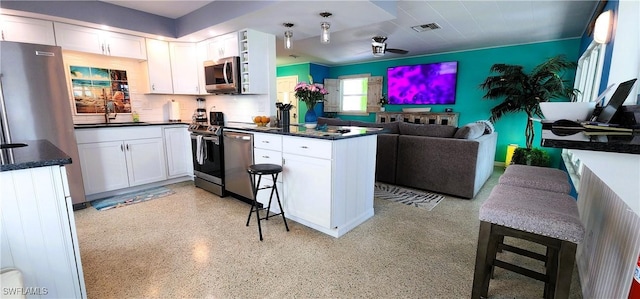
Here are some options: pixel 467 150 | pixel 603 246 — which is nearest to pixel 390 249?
pixel 603 246

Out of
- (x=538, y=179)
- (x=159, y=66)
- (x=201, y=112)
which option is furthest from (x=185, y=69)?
(x=538, y=179)

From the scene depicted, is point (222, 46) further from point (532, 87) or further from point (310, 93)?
point (532, 87)

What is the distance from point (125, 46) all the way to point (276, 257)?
347 centimetres

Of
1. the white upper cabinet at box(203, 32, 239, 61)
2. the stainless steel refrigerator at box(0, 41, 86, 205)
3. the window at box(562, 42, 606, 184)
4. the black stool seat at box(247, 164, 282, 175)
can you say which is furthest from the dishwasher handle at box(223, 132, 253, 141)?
the window at box(562, 42, 606, 184)

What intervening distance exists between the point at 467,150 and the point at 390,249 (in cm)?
183

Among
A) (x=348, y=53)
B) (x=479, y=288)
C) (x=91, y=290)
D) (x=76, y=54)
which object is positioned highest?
(x=348, y=53)

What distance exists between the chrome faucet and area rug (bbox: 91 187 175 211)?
1.10 m

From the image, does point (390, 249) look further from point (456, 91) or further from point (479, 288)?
point (456, 91)

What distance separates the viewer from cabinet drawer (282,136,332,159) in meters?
2.27

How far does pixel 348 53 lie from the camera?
632 centimetres

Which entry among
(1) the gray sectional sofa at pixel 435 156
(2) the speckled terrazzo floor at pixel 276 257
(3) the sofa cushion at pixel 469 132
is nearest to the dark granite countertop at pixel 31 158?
(2) the speckled terrazzo floor at pixel 276 257

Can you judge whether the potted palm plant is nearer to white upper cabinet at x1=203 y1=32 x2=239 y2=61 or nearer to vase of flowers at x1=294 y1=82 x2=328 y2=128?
vase of flowers at x1=294 y1=82 x2=328 y2=128

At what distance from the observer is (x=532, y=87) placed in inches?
171

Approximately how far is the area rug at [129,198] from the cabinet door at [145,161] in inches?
5.8
